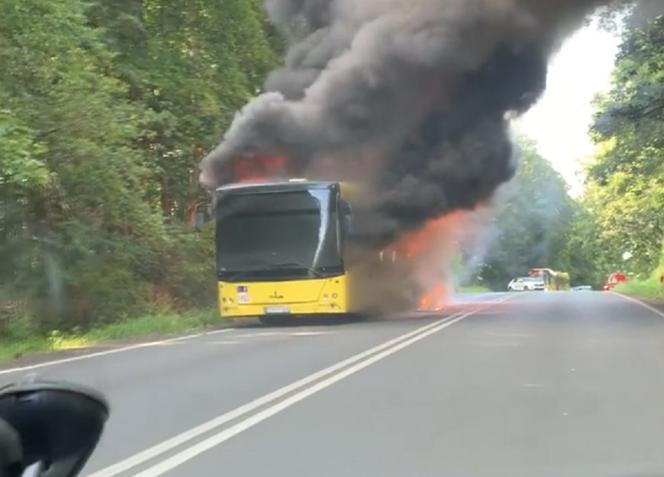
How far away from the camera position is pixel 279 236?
20.8m

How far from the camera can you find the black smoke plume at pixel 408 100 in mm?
24625

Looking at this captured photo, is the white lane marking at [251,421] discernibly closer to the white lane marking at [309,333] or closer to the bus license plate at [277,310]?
the white lane marking at [309,333]

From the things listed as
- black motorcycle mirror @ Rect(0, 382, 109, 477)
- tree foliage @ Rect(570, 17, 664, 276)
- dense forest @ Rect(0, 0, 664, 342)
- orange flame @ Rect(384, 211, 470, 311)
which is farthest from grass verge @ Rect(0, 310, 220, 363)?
black motorcycle mirror @ Rect(0, 382, 109, 477)

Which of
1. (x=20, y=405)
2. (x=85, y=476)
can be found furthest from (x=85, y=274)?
(x=20, y=405)

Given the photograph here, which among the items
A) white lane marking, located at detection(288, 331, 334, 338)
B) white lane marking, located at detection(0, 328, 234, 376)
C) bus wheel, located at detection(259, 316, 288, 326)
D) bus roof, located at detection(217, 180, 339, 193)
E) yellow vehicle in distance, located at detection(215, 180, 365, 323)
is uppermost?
bus roof, located at detection(217, 180, 339, 193)

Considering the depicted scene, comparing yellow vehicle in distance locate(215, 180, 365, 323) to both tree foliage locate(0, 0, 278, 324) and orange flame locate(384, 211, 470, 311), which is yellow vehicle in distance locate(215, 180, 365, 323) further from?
orange flame locate(384, 211, 470, 311)

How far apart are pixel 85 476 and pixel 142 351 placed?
9.78 m

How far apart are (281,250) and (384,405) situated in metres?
11.5

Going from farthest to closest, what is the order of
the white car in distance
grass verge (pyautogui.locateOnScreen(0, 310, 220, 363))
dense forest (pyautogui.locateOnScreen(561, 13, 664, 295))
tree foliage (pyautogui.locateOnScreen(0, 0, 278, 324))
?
1. the white car in distance
2. dense forest (pyautogui.locateOnScreen(561, 13, 664, 295))
3. tree foliage (pyautogui.locateOnScreen(0, 0, 278, 324))
4. grass verge (pyautogui.locateOnScreen(0, 310, 220, 363))

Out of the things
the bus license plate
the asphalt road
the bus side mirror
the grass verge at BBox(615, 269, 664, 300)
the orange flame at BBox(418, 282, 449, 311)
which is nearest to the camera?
the asphalt road

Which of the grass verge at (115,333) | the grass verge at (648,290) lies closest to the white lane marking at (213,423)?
the grass verge at (115,333)

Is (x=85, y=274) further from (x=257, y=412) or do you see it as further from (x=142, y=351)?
(x=257, y=412)

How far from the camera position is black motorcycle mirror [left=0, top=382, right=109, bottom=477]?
2.70m

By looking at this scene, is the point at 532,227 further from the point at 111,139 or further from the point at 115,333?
the point at 111,139
